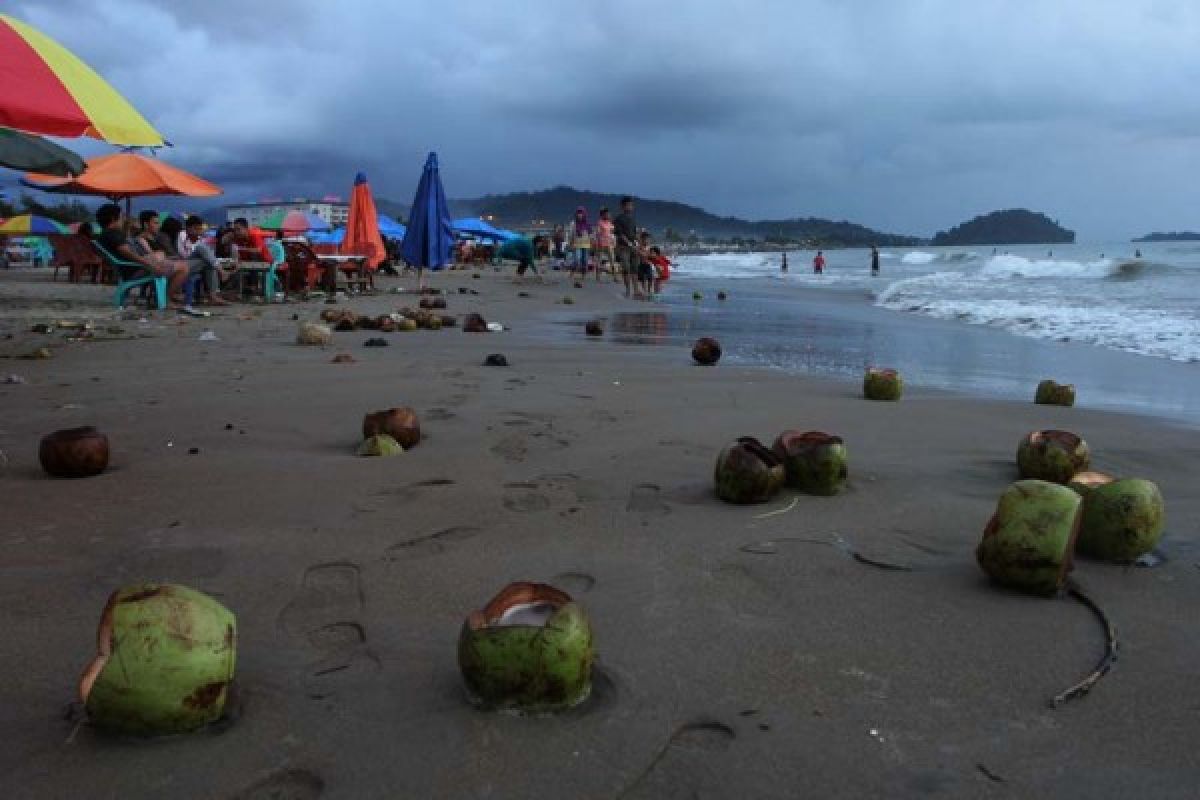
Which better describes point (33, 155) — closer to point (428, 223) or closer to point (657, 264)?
point (428, 223)

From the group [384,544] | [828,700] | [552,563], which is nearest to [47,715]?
[384,544]

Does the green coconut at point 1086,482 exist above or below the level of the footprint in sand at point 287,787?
above

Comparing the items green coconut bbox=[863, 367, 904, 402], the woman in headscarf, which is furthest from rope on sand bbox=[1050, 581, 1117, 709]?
the woman in headscarf

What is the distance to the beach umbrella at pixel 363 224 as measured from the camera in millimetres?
17891

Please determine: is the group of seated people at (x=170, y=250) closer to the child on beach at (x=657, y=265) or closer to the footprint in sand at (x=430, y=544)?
the child on beach at (x=657, y=265)

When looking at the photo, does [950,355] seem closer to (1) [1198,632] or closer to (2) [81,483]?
(1) [1198,632]

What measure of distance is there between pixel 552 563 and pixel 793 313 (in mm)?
13170

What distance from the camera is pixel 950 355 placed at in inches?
351

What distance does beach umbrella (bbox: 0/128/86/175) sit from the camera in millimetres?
5727

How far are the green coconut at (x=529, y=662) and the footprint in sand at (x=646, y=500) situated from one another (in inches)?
49.7

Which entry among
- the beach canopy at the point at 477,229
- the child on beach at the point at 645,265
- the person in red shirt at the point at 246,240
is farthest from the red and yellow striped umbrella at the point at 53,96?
the beach canopy at the point at 477,229

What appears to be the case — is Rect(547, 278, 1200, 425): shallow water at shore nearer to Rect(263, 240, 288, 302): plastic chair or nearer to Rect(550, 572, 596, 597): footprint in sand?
Rect(550, 572, 596, 597): footprint in sand

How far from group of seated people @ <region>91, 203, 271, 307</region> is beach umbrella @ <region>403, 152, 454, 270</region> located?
2.98m

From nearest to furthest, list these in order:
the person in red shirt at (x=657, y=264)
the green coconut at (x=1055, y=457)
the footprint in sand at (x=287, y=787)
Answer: the footprint in sand at (x=287, y=787) < the green coconut at (x=1055, y=457) < the person in red shirt at (x=657, y=264)
